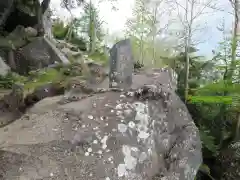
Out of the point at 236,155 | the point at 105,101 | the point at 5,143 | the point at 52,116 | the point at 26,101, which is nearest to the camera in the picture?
the point at 5,143

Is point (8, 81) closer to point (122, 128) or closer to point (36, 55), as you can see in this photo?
point (36, 55)

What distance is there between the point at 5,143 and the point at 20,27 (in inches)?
258

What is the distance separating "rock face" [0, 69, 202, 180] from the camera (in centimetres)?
265

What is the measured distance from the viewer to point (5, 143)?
2699mm

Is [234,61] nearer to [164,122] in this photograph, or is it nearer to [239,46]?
[239,46]

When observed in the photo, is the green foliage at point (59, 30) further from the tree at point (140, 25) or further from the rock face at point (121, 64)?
the rock face at point (121, 64)

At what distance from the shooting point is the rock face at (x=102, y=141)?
2.65 m

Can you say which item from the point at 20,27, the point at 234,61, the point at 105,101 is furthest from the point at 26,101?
the point at 20,27

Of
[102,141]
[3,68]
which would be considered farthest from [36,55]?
[102,141]

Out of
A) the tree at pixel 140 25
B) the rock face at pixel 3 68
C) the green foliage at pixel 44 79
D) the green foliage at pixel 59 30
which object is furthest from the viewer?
the green foliage at pixel 59 30

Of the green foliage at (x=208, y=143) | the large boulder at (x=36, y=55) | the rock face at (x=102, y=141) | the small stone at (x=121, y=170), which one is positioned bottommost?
the green foliage at (x=208, y=143)

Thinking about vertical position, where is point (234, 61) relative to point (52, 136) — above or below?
above

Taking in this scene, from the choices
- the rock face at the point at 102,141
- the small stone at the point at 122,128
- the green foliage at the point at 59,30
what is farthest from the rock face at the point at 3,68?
the green foliage at the point at 59,30

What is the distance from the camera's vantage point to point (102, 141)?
2867 mm
